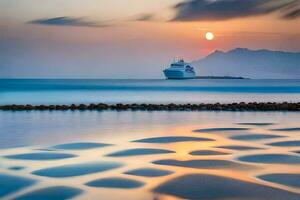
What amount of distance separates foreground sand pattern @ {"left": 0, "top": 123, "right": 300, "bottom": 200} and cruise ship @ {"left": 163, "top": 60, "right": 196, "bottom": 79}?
101468 millimetres

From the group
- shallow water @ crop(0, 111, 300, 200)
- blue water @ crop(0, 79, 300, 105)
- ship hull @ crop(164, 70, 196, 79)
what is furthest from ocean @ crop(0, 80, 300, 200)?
ship hull @ crop(164, 70, 196, 79)

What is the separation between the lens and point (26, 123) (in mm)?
20578

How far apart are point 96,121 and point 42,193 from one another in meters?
12.6

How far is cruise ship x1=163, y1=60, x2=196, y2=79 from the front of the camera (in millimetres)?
117188

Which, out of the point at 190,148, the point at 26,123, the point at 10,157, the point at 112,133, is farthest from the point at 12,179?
the point at 26,123

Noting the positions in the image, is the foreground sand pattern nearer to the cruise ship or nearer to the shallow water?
the shallow water

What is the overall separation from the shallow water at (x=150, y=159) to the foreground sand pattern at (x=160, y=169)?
0.05 feet

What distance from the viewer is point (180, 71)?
116688mm

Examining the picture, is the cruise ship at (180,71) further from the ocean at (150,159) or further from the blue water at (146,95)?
the ocean at (150,159)

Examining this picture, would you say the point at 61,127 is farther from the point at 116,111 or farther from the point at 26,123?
the point at 116,111

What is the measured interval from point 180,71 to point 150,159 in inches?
4142

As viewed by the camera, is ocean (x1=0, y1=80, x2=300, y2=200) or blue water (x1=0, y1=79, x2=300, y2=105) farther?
blue water (x1=0, y1=79, x2=300, y2=105)

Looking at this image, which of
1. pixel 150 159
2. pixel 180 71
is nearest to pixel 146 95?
pixel 150 159

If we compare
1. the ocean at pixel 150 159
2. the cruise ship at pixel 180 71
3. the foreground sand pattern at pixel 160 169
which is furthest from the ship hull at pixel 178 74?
the foreground sand pattern at pixel 160 169
